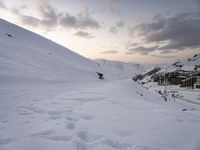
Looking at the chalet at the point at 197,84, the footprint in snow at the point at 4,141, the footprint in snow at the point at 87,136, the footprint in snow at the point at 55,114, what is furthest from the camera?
the chalet at the point at 197,84

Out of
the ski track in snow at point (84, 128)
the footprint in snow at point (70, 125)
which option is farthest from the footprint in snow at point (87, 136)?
the footprint in snow at point (70, 125)

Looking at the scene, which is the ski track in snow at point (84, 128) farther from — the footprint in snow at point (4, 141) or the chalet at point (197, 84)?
the chalet at point (197, 84)

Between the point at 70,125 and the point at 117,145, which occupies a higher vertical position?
the point at 70,125

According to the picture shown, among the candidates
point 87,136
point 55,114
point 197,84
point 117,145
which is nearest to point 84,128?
point 87,136

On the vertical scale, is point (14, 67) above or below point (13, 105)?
above

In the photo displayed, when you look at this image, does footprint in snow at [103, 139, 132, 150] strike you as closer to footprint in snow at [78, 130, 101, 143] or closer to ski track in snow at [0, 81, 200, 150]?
ski track in snow at [0, 81, 200, 150]

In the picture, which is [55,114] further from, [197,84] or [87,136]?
[197,84]

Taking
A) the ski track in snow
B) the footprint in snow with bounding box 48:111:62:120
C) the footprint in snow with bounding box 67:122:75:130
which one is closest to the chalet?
the ski track in snow

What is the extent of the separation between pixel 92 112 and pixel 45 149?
9.10 ft

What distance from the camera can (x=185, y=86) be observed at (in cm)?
7162

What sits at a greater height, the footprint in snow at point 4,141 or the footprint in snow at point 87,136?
the footprint in snow at point 87,136

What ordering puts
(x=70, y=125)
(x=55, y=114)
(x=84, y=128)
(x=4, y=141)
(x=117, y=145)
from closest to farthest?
(x=117, y=145), (x=4, y=141), (x=84, y=128), (x=70, y=125), (x=55, y=114)

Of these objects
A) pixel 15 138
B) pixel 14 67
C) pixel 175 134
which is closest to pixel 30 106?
pixel 15 138

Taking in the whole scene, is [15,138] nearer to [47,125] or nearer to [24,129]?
[24,129]
